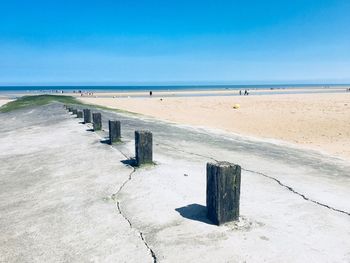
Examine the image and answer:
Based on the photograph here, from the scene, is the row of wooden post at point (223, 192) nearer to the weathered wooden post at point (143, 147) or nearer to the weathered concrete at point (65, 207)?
the weathered concrete at point (65, 207)

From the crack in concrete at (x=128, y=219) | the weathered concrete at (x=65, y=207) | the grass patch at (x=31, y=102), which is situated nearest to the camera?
the crack in concrete at (x=128, y=219)

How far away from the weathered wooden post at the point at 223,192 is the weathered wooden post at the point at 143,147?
267 cm

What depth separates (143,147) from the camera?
7008 mm

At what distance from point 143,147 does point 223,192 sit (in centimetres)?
293

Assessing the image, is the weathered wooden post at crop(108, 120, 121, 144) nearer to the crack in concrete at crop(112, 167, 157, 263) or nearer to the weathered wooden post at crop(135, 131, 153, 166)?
the weathered wooden post at crop(135, 131, 153, 166)

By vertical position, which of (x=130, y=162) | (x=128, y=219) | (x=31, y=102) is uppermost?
(x=130, y=162)

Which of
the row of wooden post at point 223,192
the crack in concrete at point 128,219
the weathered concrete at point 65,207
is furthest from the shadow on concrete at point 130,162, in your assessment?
the row of wooden post at point 223,192

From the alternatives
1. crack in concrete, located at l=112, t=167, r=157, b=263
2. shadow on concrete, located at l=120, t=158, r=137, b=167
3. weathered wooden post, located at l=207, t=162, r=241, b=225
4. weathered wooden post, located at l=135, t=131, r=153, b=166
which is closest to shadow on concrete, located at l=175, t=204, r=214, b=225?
weathered wooden post, located at l=207, t=162, r=241, b=225

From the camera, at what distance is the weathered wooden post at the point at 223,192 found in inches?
173

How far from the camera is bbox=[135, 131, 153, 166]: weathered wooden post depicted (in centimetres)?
697

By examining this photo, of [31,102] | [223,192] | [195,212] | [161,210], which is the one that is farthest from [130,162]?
[31,102]

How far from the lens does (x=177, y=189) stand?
19.1ft

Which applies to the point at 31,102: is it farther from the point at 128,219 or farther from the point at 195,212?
the point at 195,212

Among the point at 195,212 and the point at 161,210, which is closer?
the point at 195,212
